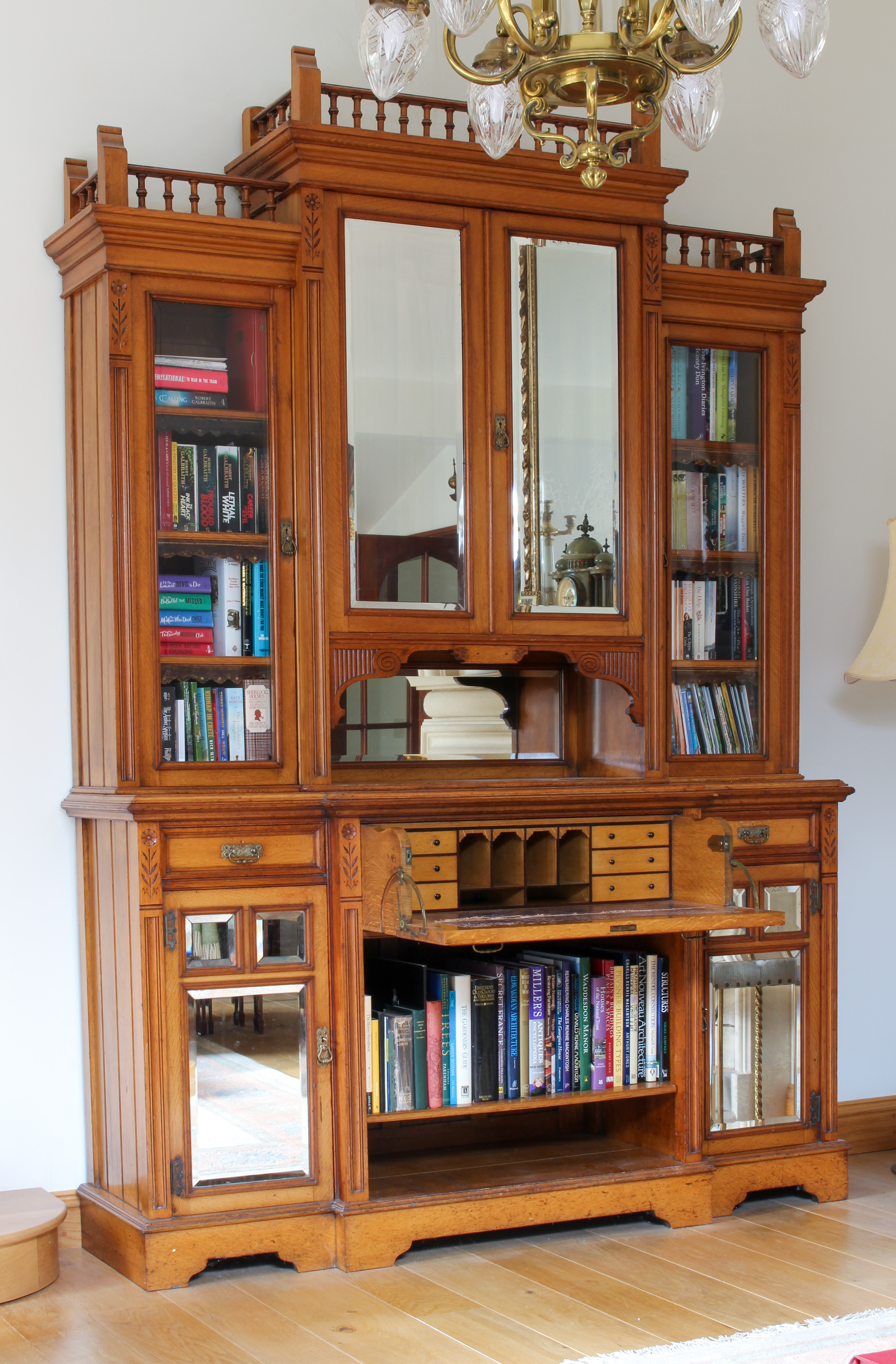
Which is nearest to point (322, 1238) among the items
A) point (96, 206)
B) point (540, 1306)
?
point (540, 1306)

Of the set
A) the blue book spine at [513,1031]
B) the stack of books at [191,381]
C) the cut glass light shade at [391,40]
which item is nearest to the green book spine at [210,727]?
the stack of books at [191,381]

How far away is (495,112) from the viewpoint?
238 centimetres

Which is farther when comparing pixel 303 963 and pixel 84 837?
pixel 84 837

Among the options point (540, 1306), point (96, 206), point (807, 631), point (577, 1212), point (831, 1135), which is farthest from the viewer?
point (807, 631)

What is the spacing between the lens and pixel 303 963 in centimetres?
328

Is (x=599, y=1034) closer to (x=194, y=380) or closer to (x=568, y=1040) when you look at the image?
(x=568, y=1040)

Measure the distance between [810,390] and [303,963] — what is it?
2.37 m

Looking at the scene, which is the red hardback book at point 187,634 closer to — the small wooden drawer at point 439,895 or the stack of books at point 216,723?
the stack of books at point 216,723

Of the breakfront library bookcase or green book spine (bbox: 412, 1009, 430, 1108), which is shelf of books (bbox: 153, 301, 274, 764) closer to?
the breakfront library bookcase

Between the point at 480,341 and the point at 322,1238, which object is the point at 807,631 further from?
the point at 322,1238

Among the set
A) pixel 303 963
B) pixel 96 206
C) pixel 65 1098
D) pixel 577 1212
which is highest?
pixel 96 206

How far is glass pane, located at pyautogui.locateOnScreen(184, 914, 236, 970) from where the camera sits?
3193 mm

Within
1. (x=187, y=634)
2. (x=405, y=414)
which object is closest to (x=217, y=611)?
(x=187, y=634)

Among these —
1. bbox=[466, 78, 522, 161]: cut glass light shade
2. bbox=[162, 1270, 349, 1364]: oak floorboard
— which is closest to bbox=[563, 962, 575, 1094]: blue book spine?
bbox=[162, 1270, 349, 1364]: oak floorboard
